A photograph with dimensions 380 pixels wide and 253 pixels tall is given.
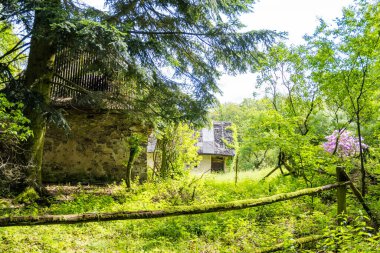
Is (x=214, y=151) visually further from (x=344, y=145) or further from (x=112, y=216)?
(x=112, y=216)

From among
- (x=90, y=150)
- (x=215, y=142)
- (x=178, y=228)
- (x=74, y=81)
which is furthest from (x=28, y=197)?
(x=215, y=142)

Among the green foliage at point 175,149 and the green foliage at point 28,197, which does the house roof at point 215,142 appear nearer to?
the green foliage at point 175,149

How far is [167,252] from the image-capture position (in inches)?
156

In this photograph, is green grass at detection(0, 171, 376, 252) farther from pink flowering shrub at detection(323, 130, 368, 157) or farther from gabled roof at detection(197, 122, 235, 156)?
gabled roof at detection(197, 122, 235, 156)

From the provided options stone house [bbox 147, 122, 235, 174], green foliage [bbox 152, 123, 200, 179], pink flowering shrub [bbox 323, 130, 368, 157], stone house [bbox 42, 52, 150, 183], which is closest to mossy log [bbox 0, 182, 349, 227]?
pink flowering shrub [bbox 323, 130, 368, 157]

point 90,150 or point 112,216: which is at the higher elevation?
point 90,150

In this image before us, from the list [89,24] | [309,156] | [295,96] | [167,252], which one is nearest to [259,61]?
[295,96]

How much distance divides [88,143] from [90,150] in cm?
26

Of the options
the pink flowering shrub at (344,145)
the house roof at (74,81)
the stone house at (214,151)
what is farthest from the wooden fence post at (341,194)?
the stone house at (214,151)

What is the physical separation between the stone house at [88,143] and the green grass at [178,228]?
2599 mm

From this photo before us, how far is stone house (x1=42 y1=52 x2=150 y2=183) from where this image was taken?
10.2 meters

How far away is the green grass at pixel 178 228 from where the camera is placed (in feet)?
13.3

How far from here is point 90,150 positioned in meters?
10.4

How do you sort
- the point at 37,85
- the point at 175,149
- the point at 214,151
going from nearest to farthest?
the point at 37,85, the point at 175,149, the point at 214,151
